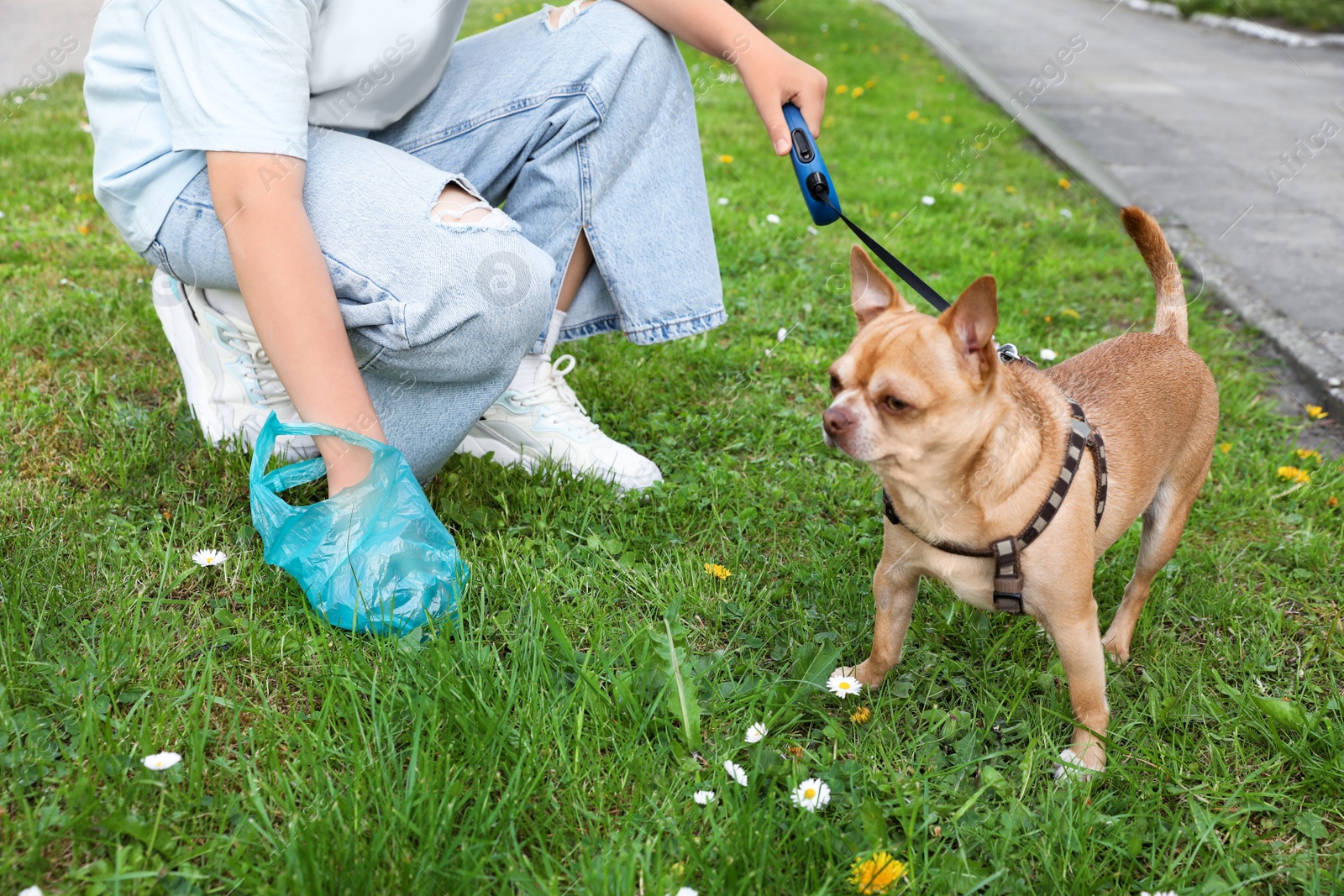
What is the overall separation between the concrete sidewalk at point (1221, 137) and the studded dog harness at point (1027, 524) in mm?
2082

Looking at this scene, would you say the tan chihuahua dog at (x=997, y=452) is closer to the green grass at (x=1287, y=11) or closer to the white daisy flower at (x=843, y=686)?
the white daisy flower at (x=843, y=686)

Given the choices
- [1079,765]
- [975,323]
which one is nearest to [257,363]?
[975,323]

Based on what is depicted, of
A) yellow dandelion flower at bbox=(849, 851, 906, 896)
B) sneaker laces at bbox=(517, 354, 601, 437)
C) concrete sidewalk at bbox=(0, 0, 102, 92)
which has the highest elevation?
yellow dandelion flower at bbox=(849, 851, 906, 896)

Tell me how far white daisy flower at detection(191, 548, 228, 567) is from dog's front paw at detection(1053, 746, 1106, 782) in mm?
1761

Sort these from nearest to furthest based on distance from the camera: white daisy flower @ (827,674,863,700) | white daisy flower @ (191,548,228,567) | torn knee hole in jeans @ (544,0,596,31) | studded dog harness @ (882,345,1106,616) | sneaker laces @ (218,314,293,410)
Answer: studded dog harness @ (882,345,1106,616)
white daisy flower @ (827,674,863,700)
white daisy flower @ (191,548,228,567)
sneaker laces @ (218,314,293,410)
torn knee hole in jeans @ (544,0,596,31)

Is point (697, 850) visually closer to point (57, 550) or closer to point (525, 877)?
point (525, 877)

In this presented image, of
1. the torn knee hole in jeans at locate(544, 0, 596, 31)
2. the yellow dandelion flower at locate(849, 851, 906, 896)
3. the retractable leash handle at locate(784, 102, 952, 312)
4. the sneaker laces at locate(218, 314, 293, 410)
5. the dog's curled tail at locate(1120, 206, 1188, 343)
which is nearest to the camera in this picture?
the yellow dandelion flower at locate(849, 851, 906, 896)

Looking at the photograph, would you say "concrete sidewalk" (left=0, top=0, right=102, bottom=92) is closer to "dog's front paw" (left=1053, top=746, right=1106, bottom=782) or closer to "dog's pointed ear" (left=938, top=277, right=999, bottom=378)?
"dog's pointed ear" (left=938, top=277, right=999, bottom=378)

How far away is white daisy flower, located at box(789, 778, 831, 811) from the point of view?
1575 mm

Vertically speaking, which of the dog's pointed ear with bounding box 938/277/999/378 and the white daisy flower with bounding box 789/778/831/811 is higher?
the dog's pointed ear with bounding box 938/277/999/378

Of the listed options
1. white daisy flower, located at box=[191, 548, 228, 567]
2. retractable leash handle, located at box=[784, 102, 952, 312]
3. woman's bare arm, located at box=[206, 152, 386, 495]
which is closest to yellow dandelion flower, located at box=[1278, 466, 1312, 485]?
retractable leash handle, located at box=[784, 102, 952, 312]

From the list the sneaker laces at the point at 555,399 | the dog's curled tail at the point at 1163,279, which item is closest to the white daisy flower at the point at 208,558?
the sneaker laces at the point at 555,399

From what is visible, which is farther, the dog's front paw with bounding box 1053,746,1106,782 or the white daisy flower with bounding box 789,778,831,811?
the dog's front paw with bounding box 1053,746,1106,782

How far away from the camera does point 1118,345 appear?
7.27ft
